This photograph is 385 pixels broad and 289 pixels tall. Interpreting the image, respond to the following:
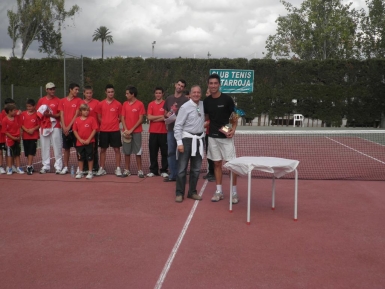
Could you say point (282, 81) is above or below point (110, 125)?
above

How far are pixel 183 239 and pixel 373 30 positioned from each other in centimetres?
3116

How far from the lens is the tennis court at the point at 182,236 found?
4180mm

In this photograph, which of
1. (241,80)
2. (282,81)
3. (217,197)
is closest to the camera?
(217,197)

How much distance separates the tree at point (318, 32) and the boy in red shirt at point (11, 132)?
2523 cm

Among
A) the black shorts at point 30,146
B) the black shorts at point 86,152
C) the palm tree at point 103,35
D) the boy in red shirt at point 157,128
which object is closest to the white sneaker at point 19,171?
the black shorts at point 30,146

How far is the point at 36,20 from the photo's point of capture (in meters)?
39.1

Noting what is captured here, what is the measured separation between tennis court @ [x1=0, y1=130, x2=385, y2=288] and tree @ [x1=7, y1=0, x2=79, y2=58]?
33.0 m

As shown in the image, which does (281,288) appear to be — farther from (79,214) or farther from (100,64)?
(100,64)

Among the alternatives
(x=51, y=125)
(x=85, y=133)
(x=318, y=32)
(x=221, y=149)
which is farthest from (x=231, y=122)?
(x=318, y=32)

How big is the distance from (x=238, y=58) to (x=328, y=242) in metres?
19.6

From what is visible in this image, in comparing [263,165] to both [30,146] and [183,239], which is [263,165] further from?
[30,146]

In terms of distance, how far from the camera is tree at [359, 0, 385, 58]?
31250 millimetres

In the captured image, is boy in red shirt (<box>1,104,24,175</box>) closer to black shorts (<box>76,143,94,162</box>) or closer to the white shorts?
black shorts (<box>76,143,94,162</box>)

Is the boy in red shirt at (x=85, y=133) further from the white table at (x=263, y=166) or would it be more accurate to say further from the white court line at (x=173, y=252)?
the white table at (x=263, y=166)
